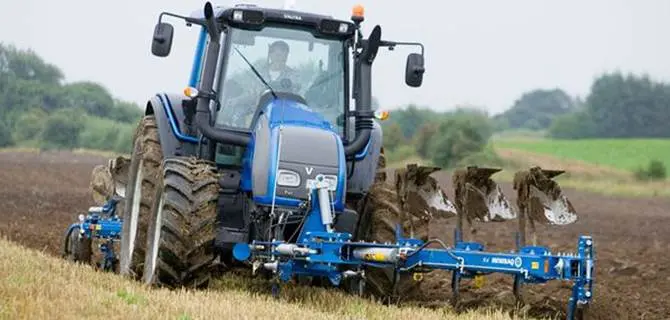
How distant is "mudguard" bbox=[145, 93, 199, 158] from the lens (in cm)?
1118

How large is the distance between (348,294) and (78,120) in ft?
136

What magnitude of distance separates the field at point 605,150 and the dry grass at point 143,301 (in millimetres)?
48279

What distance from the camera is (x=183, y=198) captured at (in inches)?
388

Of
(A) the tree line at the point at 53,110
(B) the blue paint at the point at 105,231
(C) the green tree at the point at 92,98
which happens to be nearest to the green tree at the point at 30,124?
(A) the tree line at the point at 53,110

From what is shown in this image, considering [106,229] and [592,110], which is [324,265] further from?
[592,110]

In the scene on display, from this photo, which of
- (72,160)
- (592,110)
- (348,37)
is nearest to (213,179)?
(348,37)

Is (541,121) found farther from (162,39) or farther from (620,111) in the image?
(162,39)

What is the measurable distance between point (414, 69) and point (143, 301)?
342 cm

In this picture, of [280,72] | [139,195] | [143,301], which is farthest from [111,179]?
[143,301]

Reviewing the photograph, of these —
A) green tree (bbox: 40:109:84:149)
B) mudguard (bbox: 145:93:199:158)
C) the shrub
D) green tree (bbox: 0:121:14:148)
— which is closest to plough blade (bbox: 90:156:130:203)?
mudguard (bbox: 145:93:199:158)

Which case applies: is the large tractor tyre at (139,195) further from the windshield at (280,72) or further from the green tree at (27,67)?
the green tree at (27,67)

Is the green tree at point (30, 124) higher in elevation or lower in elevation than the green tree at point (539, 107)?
lower

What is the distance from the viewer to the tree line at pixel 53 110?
157ft

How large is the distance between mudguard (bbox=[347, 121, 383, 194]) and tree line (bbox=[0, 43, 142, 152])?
35.2 metres
